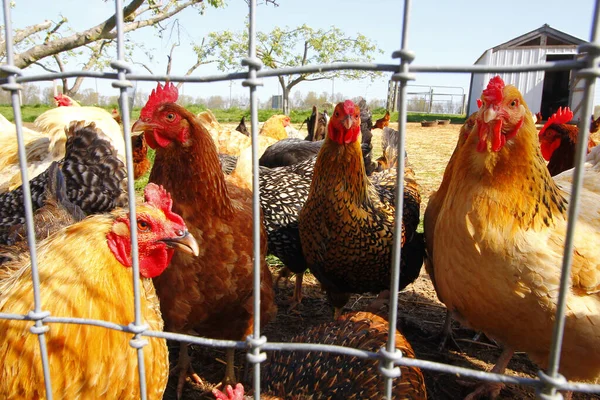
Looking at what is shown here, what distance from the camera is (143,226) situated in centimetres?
153

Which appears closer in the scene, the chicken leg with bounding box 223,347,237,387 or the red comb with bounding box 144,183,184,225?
the red comb with bounding box 144,183,184,225

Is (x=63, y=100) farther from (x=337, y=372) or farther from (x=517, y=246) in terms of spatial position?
(x=517, y=246)

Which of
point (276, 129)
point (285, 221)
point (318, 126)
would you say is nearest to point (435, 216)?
point (285, 221)

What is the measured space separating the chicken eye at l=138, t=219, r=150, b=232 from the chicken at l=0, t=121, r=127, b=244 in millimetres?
1994

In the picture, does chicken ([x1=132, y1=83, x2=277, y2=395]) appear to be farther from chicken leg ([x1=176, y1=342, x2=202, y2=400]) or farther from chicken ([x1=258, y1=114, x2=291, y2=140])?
chicken ([x1=258, y1=114, x2=291, y2=140])

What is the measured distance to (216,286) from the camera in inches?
82.7

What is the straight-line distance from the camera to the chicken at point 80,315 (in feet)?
4.23

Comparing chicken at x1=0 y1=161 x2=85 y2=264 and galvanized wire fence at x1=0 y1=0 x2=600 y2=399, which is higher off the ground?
galvanized wire fence at x1=0 y1=0 x2=600 y2=399

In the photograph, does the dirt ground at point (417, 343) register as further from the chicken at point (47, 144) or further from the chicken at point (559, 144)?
the chicken at point (47, 144)

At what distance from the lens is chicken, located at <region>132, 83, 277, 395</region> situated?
2053 millimetres

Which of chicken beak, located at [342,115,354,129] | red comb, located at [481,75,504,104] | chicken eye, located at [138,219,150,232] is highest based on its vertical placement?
red comb, located at [481,75,504,104]

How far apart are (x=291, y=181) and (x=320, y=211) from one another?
41.7 inches

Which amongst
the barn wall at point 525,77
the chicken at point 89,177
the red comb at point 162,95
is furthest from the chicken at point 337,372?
the barn wall at point 525,77

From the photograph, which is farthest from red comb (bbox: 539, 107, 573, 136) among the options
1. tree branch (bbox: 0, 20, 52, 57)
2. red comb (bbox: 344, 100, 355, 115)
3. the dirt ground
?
tree branch (bbox: 0, 20, 52, 57)
